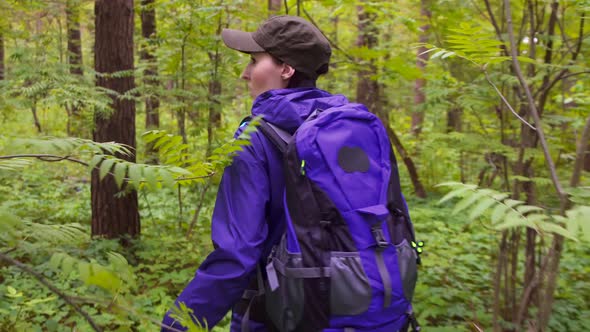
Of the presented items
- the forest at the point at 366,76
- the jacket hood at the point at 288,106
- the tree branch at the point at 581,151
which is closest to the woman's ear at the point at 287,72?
the jacket hood at the point at 288,106

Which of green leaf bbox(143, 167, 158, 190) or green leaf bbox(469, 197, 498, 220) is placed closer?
green leaf bbox(469, 197, 498, 220)

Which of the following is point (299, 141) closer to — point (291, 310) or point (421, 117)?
point (291, 310)

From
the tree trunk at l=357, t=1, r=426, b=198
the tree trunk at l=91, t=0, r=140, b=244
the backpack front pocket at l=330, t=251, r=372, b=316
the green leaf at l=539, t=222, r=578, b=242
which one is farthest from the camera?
the tree trunk at l=357, t=1, r=426, b=198

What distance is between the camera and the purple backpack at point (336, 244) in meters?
1.49

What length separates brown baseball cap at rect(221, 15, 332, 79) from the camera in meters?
1.86

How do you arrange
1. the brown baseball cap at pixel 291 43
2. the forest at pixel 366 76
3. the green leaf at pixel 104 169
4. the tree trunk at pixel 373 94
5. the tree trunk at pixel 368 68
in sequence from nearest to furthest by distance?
the green leaf at pixel 104 169 → the brown baseball cap at pixel 291 43 → the forest at pixel 366 76 → the tree trunk at pixel 368 68 → the tree trunk at pixel 373 94

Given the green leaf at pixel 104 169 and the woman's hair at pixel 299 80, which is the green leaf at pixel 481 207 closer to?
the green leaf at pixel 104 169

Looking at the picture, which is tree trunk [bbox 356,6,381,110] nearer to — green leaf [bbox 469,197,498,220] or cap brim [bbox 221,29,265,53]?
cap brim [bbox 221,29,265,53]

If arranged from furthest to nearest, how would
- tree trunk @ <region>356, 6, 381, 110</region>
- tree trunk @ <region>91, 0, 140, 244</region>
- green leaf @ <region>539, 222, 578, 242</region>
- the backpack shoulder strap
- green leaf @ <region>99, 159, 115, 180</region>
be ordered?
tree trunk @ <region>356, 6, 381, 110</region> → tree trunk @ <region>91, 0, 140, 244</region> → the backpack shoulder strap → green leaf @ <region>99, 159, 115, 180</region> → green leaf @ <region>539, 222, 578, 242</region>

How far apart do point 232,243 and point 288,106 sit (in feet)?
1.91

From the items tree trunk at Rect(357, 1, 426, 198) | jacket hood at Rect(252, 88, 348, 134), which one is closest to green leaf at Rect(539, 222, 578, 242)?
jacket hood at Rect(252, 88, 348, 134)

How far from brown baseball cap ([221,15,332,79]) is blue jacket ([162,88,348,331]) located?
0.21 metres

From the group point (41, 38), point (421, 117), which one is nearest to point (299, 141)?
point (41, 38)

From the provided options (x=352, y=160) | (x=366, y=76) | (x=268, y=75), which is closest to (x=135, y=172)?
(x=352, y=160)
